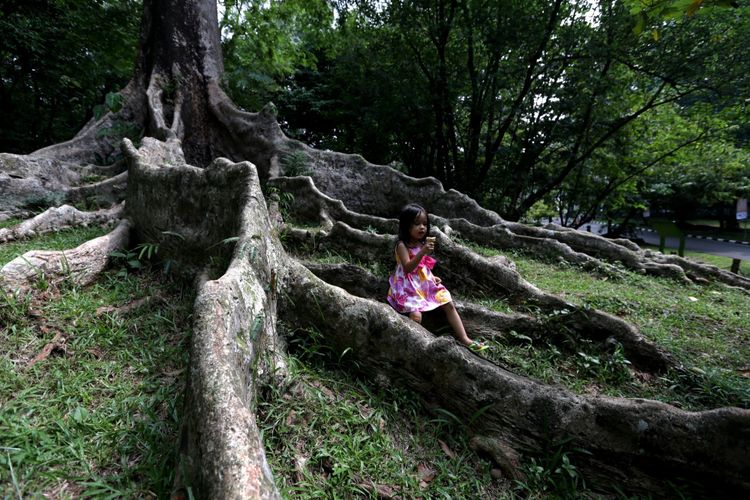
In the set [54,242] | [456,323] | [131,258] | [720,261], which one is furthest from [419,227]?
[720,261]

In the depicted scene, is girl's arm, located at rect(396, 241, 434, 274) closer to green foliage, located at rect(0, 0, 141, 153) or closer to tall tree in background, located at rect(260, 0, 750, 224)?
tall tree in background, located at rect(260, 0, 750, 224)

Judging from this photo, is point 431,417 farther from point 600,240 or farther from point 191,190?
point 600,240

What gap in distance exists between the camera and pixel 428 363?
8.31 ft

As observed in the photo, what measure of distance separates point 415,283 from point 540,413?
1.50m

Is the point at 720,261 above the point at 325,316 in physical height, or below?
below

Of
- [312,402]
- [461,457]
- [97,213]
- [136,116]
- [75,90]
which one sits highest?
[75,90]

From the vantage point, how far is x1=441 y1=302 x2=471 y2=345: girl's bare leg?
328 cm

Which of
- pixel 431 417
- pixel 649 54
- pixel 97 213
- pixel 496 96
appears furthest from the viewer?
pixel 496 96

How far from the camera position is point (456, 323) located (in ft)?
10.9

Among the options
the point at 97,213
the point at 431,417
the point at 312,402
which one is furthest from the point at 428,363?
the point at 97,213

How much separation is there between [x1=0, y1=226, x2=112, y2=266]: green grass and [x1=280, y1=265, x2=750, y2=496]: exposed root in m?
2.74

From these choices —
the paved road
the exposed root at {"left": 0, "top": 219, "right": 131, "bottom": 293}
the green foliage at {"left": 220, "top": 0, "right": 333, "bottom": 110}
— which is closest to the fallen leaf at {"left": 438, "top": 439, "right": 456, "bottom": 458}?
the exposed root at {"left": 0, "top": 219, "right": 131, "bottom": 293}

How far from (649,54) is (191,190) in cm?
A: 906

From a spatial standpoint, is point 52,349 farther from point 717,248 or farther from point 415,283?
point 717,248
